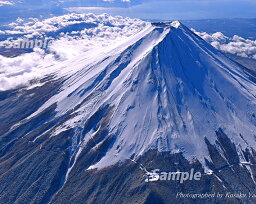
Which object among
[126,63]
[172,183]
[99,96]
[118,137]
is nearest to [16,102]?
[99,96]

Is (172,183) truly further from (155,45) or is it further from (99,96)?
(155,45)

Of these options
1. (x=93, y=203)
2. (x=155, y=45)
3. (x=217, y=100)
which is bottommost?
(x=93, y=203)

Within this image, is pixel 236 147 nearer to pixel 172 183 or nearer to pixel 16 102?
pixel 172 183

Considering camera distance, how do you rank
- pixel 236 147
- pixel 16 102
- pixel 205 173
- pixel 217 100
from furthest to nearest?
pixel 16 102 < pixel 217 100 < pixel 236 147 < pixel 205 173

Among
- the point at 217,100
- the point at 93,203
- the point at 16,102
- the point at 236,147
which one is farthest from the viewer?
the point at 16,102

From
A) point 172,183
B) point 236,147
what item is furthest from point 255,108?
point 172,183

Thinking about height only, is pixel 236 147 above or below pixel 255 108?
below

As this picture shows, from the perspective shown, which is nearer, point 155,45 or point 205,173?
point 205,173
